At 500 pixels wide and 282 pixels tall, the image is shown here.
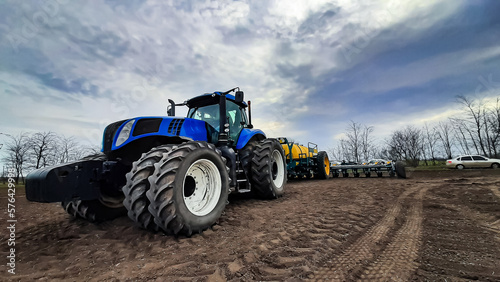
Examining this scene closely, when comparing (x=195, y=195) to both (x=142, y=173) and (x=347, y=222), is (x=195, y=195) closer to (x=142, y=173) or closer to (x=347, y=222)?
(x=142, y=173)

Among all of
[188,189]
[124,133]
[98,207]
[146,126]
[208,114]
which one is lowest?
[98,207]

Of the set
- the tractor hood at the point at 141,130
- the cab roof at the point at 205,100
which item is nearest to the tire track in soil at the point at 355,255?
the tractor hood at the point at 141,130

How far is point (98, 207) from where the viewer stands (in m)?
4.11

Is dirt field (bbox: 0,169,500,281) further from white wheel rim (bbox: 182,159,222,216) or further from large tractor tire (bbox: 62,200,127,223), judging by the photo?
white wheel rim (bbox: 182,159,222,216)

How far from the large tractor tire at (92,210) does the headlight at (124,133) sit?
111 cm

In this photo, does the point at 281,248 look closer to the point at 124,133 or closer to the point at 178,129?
the point at 178,129

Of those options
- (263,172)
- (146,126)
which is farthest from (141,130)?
(263,172)

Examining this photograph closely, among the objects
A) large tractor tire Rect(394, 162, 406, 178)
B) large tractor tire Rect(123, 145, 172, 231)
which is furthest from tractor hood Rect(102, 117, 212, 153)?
large tractor tire Rect(394, 162, 406, 178)

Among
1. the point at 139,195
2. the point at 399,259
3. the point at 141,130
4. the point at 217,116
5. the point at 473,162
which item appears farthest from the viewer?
the point at 473,162

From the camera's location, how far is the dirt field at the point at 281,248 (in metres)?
2.25

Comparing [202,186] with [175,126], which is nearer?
[202,186]

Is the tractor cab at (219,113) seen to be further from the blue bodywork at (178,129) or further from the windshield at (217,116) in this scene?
the blue bodywork at (178,129)

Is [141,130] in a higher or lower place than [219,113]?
lower

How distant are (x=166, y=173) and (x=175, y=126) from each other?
1.49 meters
